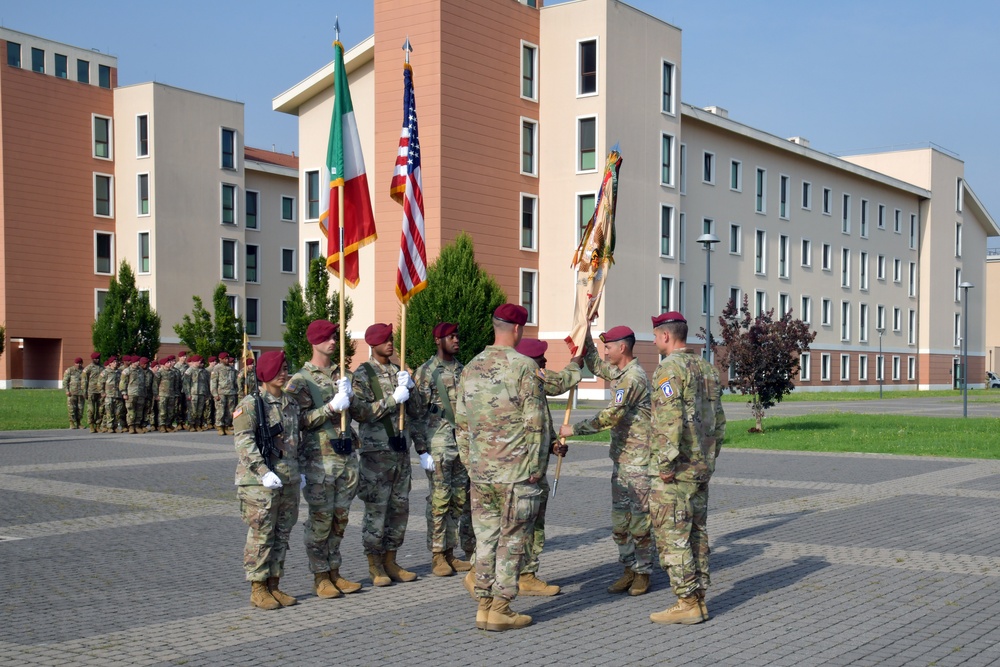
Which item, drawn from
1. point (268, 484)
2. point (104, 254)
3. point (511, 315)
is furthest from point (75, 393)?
point (104, 254)

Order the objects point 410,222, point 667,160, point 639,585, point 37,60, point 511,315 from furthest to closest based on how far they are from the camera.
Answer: point 37,60
point 667,160
point 410,222
point 639,585
point 511,315

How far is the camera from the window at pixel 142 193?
59312mm

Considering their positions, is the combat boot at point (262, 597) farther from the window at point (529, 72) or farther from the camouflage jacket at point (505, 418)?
the window at point (529, 72)

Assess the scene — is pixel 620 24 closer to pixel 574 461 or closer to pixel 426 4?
pixel 426 4

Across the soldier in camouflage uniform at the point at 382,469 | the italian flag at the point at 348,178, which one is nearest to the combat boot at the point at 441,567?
Answer: the soldier in camouflage uniform at the point at 382,469

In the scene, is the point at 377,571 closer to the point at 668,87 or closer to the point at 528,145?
the point at 528,145

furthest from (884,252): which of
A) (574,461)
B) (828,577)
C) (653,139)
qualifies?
(828,577)

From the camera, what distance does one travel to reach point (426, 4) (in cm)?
4066

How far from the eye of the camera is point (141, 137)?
Result: 2341 inches

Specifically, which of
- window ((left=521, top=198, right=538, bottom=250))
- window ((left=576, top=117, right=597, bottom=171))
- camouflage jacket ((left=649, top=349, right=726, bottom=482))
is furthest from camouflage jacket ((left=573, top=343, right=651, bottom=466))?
window ((left=521, top=198, right=538, bottom=250))

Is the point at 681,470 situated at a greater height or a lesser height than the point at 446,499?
greater

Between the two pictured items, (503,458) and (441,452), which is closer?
(503,458)

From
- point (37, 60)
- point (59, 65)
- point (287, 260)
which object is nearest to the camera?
point (37, 60)

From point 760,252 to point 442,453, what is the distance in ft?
170
